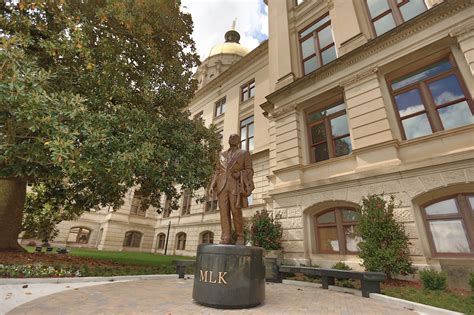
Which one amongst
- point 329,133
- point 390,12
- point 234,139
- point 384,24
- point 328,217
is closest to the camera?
point 234,139

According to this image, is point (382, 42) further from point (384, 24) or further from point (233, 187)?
point (233, 187)

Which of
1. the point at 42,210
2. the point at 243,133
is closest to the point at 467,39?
the point at 243,133

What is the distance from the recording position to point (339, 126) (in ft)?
39.8

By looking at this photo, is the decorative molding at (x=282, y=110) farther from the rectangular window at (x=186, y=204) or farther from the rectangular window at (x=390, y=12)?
the rectangular window at (x=186, y=204)

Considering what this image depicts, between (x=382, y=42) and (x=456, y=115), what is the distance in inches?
170

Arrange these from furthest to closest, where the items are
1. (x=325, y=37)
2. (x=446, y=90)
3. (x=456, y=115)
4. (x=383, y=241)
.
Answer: (x=325, y=37)
(x=446, y=90)
(x=456, y=115)
(x=383, y=241)

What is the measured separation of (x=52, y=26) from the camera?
9109 millimetres

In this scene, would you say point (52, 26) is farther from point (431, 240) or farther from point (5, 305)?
point (431, 240)

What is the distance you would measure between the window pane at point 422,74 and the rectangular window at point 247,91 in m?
14.4

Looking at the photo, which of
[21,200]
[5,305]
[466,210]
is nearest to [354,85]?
[466,210]

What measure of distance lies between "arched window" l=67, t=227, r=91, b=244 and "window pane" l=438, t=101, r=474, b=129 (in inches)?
1262

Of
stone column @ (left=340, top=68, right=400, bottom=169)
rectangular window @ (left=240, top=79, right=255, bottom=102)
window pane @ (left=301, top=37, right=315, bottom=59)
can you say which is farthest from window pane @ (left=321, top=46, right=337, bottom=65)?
rectangular window @ (left=240, top=79, right=255, bottom=102)

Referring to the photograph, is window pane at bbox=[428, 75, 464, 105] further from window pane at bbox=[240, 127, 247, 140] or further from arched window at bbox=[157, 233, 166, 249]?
arched window at bbox=[157, 233, 166, 249]

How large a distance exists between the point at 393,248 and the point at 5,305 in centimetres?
966
